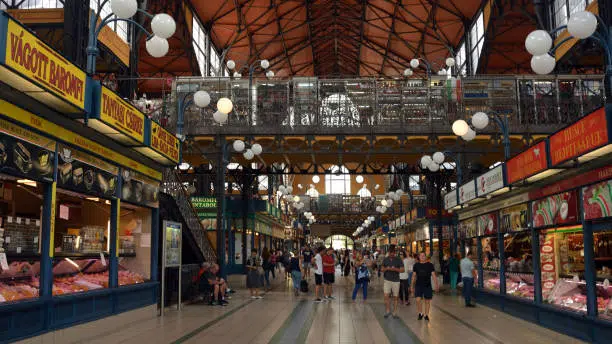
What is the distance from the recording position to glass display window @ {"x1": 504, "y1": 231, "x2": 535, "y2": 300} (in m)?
12.6

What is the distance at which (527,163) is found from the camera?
11.0 metres

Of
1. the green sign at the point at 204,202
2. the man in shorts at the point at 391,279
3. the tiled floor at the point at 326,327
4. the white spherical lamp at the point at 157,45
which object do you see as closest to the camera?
the white spherical lamp at the point at 157,45

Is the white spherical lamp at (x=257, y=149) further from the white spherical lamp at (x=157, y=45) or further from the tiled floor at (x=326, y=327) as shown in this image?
the white spherical lamp at (x=157, y=45)

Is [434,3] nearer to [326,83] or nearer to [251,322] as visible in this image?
[326,83]

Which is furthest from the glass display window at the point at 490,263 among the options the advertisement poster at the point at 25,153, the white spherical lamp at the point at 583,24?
the advertisement poster at the point at 25,153

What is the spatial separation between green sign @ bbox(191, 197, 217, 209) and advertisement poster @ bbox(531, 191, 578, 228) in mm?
25389

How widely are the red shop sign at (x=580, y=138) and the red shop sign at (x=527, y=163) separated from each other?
431 millimetres

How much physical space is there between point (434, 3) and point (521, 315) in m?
27.1

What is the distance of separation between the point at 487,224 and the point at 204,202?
22.5m

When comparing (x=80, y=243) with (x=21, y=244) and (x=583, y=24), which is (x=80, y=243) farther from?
(x=583, y=24)

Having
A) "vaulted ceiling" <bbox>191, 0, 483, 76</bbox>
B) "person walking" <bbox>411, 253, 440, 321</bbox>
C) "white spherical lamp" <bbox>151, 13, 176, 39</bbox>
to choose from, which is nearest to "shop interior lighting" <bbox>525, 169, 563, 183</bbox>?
"person walking" <bbox>411, 253, 440, 321</bbox>

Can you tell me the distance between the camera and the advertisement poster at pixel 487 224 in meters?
15.2

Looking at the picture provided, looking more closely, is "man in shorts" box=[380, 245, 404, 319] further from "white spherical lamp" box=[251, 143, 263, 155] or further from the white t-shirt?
"white spherical lamp" box=[251, 143, 263, 155]

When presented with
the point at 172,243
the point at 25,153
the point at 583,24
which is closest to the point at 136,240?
the point at 172,243
